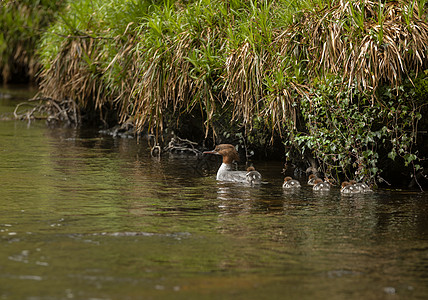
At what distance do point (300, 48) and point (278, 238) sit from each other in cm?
383

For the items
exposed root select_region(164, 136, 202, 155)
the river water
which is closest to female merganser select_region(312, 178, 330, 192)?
the river water

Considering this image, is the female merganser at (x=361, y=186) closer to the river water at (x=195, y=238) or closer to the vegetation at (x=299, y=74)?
the river water at (x=195, y=238)

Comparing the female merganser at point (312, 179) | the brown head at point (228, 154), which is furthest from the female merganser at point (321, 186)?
the brown head at point (228, 154)

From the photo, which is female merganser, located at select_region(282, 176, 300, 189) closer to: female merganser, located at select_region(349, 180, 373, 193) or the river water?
the river water

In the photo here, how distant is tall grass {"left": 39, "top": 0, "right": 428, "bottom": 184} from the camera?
9.02 meters

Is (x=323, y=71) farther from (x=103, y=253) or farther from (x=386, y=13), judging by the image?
(x=103, y=253)

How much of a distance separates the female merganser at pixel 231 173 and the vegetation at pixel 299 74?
44 centimetres

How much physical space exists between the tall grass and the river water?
1.14 meters

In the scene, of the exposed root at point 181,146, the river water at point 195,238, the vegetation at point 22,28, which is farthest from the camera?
the vegetation at point 22,28

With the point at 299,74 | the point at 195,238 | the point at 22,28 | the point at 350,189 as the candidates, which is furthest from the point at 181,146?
the point at 22,28

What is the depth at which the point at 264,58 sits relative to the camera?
10.3m

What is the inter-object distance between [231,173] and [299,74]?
161 centimetres

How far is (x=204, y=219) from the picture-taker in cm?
760

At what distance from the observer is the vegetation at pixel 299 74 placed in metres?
9.06
